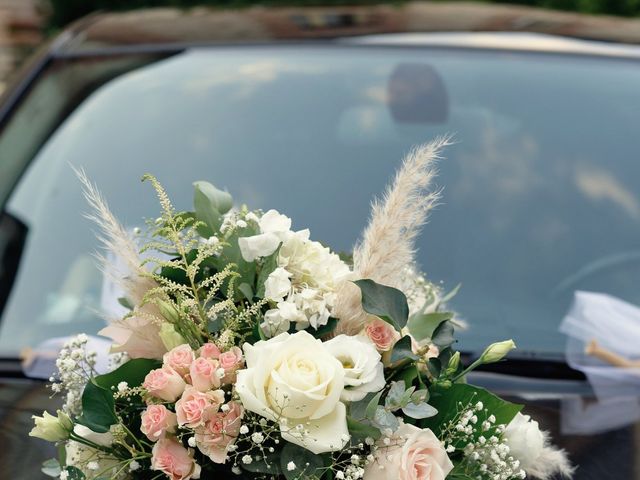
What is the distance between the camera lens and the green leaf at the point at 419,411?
126cm

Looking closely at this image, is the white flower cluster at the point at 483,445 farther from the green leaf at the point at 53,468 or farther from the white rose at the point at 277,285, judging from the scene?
the green leaf at the point at 53,468

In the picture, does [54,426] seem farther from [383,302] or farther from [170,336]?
[383,302]

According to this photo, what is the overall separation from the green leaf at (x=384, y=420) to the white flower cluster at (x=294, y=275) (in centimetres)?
16

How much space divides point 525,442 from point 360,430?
268mm

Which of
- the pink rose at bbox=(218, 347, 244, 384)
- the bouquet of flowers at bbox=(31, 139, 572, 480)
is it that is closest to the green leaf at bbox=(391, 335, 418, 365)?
the bouquet of flowers at bbox=(31, 139, 572, 480)

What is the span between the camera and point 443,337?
138cm

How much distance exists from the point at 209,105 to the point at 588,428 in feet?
4.65

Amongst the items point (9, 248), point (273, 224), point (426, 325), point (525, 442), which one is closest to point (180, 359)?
point (273, 224)

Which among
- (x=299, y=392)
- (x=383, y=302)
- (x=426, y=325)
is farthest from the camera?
(x=426, y=325)

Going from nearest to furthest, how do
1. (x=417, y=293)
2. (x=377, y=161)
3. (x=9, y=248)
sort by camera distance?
1. (x=417, y=293)
2. (x=9, y=248)
3. (x=377, y=161)

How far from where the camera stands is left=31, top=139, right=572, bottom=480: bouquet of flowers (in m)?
1.24

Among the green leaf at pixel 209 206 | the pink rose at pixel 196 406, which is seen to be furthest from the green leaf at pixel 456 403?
the green leaf at pixel 209 206

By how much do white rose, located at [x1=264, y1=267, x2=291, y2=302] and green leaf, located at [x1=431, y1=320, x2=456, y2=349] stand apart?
0.23m

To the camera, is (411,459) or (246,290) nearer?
(411,459)
